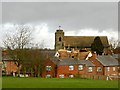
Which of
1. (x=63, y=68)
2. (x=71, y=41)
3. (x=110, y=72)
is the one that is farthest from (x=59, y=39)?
(x=63, y=68)

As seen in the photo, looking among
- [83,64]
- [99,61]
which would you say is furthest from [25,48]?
[99,61]

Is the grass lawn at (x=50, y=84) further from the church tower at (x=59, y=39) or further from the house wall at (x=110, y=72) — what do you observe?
the church tower at (x=59, y=39)

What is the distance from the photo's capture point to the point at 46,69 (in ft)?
263

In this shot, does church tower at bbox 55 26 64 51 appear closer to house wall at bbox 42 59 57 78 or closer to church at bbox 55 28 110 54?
church at bbox 55 28 110 54

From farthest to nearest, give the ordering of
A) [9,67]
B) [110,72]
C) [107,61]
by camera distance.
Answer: [9,67]
[107,61]
[110,72]

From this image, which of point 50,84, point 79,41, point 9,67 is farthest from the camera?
point 79,41

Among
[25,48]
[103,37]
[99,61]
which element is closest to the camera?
[25,48]

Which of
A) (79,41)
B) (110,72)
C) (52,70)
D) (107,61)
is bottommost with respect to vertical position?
(110,72)

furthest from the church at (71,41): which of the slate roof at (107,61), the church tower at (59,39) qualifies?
the slate roof at (107,61)

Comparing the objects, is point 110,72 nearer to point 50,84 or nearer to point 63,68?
point 63,68

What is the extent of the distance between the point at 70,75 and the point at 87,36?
68.9m

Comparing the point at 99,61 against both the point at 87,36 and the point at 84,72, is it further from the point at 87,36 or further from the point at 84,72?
the point at 87,36

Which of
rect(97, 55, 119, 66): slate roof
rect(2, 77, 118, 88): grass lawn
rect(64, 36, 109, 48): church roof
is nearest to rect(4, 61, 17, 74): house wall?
rect(97, 55, 119, 66): slate roof

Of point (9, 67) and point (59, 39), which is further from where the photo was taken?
point (59, 39)
